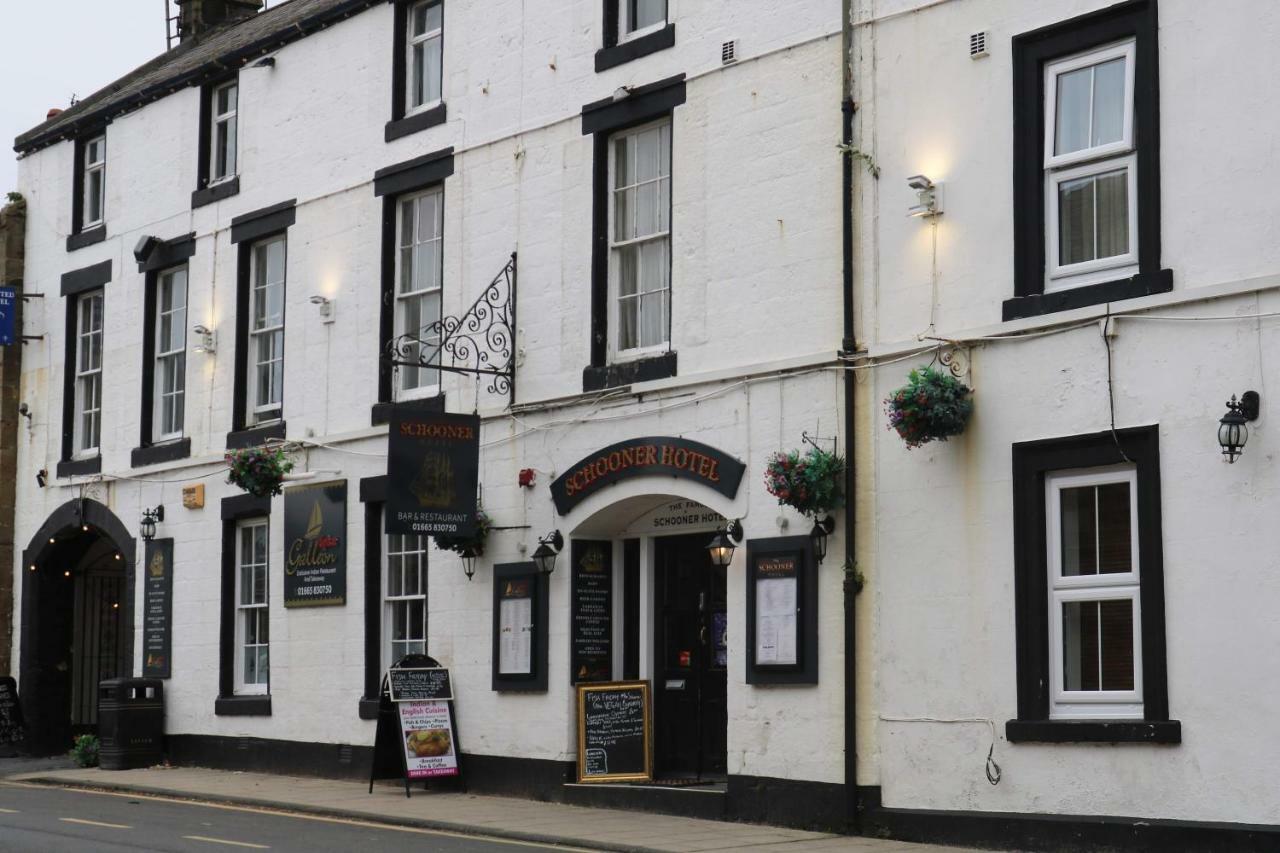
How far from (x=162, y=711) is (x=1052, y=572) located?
12966mm

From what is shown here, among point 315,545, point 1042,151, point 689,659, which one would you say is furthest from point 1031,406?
point 315,545

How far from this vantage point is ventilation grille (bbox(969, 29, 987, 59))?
14.3m

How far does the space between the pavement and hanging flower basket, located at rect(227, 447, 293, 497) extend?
3.23 m

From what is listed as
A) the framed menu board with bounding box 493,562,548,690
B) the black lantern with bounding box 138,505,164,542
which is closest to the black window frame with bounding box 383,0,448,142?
the framed menu board with bounding box 493,562,548,690

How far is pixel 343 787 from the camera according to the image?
754 inches

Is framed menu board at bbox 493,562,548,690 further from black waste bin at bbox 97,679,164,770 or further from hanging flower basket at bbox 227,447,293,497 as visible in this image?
black waste bin at bbox 97,679,164,770

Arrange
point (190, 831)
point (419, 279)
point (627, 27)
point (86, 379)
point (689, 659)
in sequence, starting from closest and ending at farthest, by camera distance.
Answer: point (190, 831) → point (689, 659) → point (627, 27) → point (419, 279) → point (86, 379)

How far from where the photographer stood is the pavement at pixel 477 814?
46.6 feet

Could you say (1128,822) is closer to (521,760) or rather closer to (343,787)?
(521,760)

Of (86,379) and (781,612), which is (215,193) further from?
(781,612)

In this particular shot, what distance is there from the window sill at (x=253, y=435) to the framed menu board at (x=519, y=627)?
4349 millimetres

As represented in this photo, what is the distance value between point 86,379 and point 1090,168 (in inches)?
619

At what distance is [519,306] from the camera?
1838 cm

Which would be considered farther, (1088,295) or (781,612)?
(781,612)
